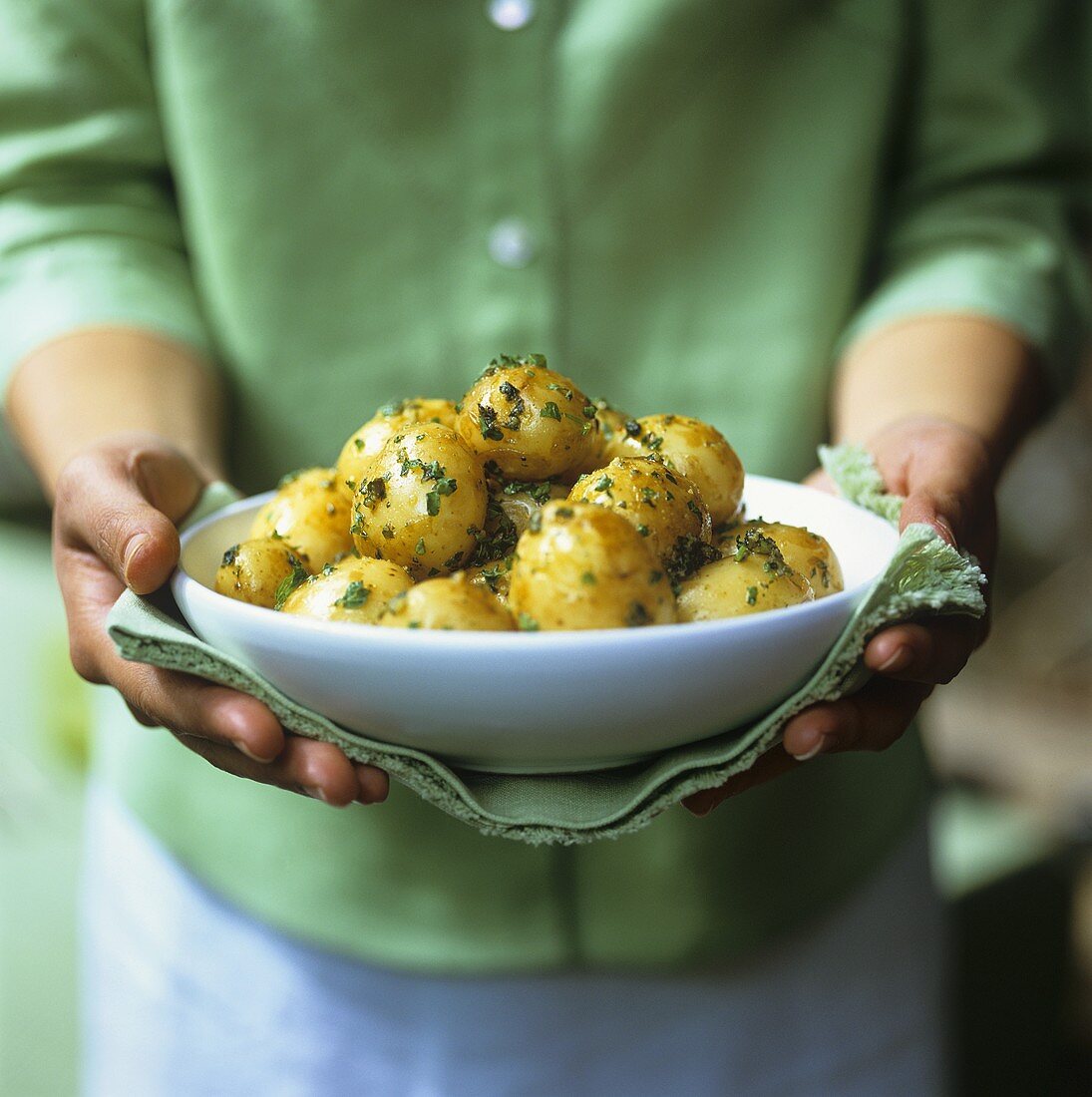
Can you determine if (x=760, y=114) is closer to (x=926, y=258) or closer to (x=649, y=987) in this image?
(x=926, y=258)

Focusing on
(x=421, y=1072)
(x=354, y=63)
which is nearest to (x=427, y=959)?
(x=421, y=1072)

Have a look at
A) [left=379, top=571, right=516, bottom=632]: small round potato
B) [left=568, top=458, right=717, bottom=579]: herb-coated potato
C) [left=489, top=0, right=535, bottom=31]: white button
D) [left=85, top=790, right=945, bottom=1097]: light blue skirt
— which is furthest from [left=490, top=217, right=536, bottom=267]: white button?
[left=85, top=790, right=945, bottom=1097]: light blue skirt

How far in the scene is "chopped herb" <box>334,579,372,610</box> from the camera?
2.04 ft

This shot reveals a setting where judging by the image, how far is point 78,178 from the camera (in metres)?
1.07

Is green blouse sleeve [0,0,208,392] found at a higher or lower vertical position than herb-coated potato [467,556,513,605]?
higher

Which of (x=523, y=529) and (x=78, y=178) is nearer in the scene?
(x=523, y=529)

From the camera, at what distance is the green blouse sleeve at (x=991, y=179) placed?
3.43ft

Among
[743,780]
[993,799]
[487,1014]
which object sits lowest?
[993,799]

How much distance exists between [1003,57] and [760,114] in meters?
0.25

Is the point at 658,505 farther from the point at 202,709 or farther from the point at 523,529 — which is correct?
the point at 202,709

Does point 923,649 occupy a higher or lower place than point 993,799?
higher

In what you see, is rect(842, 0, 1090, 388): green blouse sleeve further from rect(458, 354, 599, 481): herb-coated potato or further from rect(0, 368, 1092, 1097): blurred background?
rect(0, 368, 1092, 1097): blurred background

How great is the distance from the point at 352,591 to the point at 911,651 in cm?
31

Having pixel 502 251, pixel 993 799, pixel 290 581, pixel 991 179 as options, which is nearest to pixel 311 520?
pixel 290 581
